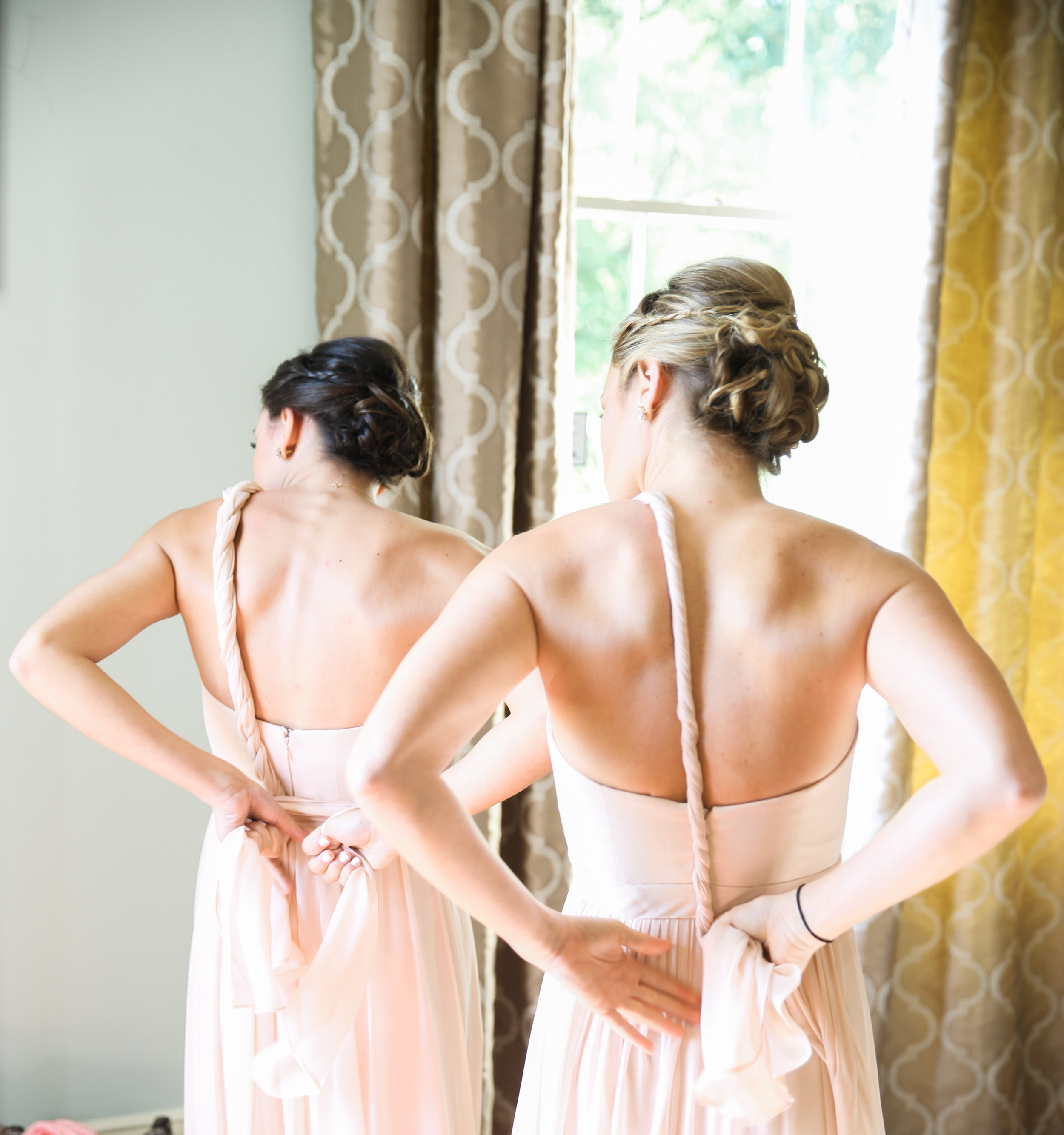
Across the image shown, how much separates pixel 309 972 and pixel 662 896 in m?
0.55

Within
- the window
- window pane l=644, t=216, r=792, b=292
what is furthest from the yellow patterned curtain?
window pane l=644, t=216, r=792, b=292

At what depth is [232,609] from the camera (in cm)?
134

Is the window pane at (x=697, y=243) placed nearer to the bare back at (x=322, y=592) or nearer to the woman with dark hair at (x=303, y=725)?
the woman with dark hair at (x=303, y=725)

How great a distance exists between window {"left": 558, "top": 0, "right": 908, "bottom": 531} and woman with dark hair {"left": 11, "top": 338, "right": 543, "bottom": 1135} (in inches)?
36.4

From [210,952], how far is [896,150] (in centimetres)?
231

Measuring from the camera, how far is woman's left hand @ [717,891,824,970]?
0.92 metres

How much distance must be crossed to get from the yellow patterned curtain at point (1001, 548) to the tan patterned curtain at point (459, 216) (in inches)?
39.4

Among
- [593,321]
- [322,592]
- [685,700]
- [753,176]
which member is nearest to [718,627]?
[685,700]

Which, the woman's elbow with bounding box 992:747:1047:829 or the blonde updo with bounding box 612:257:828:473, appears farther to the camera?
the blonde updo with bounding box 612:257:828:473

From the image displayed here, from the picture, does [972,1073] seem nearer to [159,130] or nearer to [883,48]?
[883,48]

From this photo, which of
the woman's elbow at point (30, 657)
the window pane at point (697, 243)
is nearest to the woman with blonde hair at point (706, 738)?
the woman's elbow at point (30, 657)

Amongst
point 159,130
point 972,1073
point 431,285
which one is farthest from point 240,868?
point 972,1073

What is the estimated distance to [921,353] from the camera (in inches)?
86.2

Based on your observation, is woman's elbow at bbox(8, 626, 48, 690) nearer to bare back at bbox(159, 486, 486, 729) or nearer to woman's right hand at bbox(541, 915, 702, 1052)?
bare back at bbox(159, 486, 486, 729)
